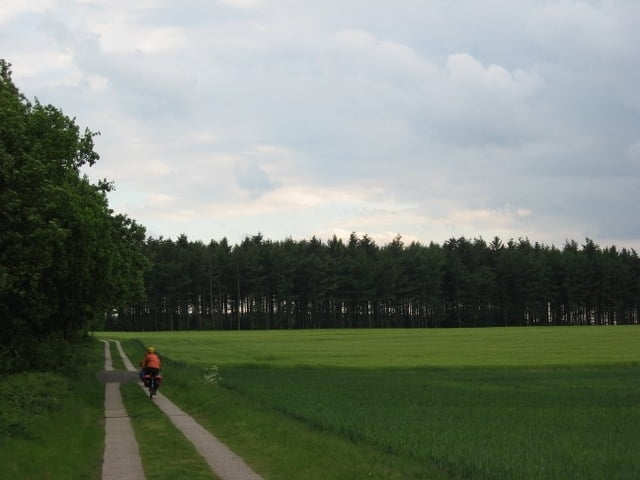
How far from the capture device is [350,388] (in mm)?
32938

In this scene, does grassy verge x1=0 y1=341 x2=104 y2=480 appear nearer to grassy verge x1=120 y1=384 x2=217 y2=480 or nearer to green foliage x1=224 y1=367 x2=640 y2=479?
grassy verge x1=120 y1=384 x2=217 y2=480

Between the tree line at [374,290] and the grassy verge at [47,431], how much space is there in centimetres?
12497

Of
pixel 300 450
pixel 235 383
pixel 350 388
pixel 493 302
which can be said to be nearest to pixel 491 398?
pixel 350 388

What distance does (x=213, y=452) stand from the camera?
14852 mm

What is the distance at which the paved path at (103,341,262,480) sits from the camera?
1251 centimetres

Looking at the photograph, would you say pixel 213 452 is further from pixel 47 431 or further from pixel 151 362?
pixel 151 362

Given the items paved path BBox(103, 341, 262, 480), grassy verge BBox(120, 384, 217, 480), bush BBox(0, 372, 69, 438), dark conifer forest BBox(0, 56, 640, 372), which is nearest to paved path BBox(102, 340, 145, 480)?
grassy verge BBox(120, 384, 217, 480)

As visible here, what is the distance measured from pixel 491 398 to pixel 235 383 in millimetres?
12442

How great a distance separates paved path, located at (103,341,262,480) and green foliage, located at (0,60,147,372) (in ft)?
21.4

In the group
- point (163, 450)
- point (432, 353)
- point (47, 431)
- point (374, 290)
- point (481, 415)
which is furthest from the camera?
point (374, 290)

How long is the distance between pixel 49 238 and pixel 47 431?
878 cm

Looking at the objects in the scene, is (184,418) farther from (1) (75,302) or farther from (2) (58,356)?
(1) (75,302)

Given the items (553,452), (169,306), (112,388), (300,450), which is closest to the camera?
(300,450)

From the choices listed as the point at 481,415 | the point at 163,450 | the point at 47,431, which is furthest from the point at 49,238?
the point at 481,415
